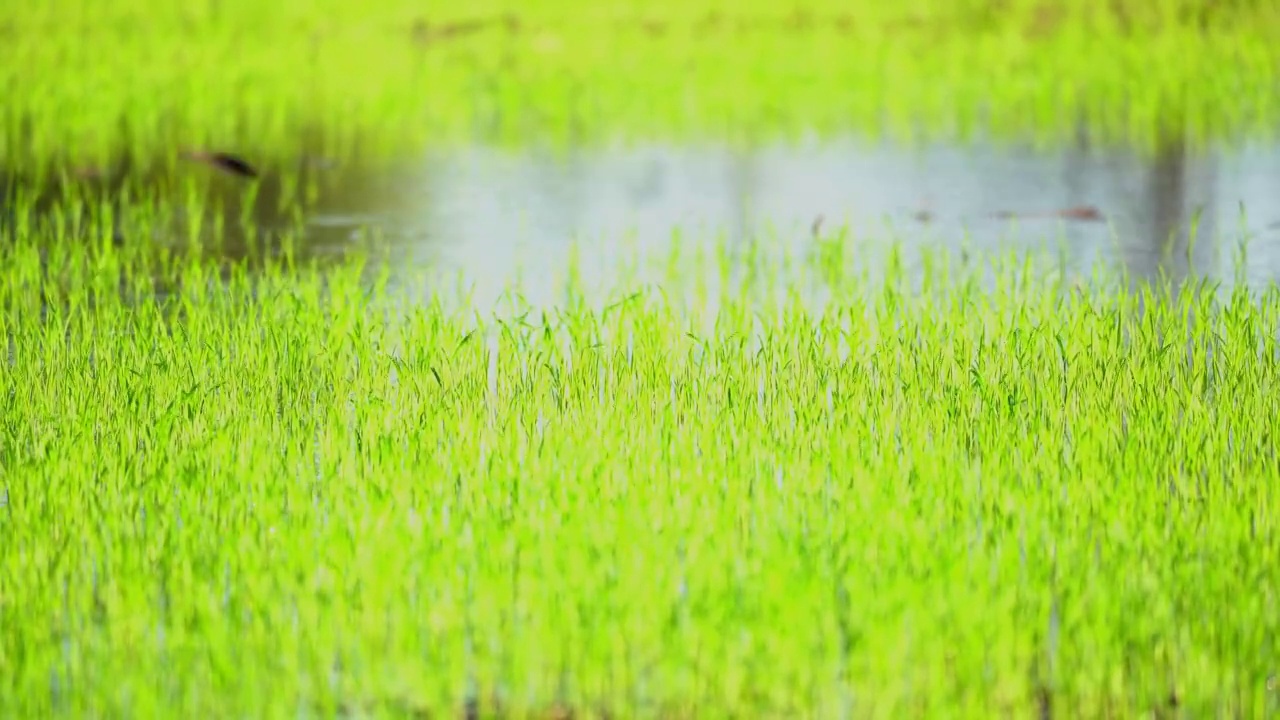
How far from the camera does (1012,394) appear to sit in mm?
4938

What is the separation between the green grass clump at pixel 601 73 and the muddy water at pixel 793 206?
796 millimetres

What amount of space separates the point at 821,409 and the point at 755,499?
0.73 m

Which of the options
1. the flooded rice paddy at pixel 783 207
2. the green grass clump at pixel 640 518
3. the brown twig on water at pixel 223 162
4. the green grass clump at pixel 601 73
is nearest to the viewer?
the green grass clump at pixel 640 518

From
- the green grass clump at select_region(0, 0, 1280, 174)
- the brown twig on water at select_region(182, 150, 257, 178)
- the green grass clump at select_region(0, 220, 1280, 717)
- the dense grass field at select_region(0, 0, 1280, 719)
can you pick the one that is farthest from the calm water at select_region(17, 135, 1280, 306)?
the green grass clump at select_region(0, 220, 1280, 717)

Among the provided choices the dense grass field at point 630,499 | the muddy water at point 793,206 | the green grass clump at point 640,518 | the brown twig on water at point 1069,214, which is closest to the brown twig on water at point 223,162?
the muddy water at point 793,206

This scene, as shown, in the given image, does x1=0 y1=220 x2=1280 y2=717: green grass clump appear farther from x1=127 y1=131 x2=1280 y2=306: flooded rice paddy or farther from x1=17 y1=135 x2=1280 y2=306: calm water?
x1=17 y1=135 x2=1280 y2=306: calm water

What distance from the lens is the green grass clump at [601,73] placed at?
38.1 ft

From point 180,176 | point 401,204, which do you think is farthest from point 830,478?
point 180,176

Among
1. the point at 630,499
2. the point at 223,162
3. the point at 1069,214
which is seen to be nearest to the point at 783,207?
the point at 1069,214

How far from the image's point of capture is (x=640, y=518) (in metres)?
4.08

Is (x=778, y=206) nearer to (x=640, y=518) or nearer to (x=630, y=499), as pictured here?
(x=630, y=499)

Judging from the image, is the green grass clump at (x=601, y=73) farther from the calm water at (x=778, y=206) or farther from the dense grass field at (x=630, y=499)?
the dense grass field at (x=630, y=499)

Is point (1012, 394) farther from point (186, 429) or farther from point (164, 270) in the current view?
point (164, 270)

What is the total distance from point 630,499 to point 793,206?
16.9ft
